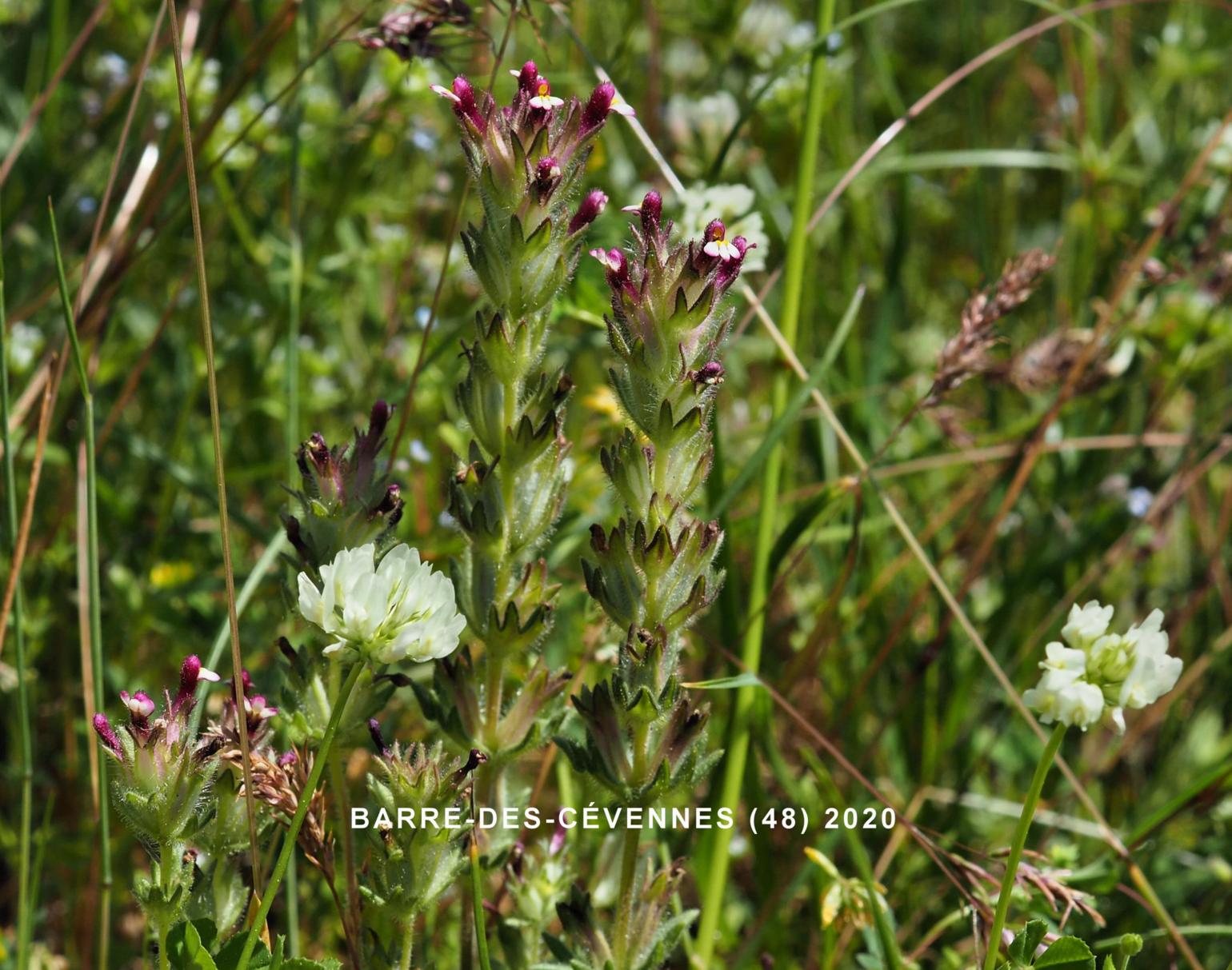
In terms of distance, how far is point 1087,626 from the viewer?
1.34 m

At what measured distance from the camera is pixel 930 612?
2932 millimetres

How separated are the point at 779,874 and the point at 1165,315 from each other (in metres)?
1.63

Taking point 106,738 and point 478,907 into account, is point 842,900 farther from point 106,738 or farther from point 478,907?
point 106,738

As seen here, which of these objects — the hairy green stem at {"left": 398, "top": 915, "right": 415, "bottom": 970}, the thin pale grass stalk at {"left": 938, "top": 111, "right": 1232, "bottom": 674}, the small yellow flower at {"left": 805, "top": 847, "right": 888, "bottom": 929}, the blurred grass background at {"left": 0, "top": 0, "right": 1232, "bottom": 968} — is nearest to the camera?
the hairy green stem at {"left": 398, "top": 915, "right": 415, "bottom": 970}

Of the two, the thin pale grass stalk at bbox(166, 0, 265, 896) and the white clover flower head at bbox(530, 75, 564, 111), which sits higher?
the white clover flower head at bbox(530, 75, 564, 111)

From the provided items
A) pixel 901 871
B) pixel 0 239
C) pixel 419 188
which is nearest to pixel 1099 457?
pixel 901 871

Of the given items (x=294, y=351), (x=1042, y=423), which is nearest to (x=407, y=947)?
(x=294, y=351)

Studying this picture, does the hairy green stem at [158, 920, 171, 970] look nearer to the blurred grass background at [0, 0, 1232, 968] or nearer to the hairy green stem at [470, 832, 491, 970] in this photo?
the hairy green stem at [470, 832, 491, 970]

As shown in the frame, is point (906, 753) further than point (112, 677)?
Yes

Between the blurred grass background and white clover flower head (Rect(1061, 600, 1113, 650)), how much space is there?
0.59m

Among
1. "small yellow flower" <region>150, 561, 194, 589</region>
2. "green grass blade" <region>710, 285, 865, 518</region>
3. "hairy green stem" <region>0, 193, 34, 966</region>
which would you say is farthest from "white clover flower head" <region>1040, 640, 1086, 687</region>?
"small yellow flower" <region>150, 561, 194, 589</region>

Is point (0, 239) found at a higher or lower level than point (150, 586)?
higher

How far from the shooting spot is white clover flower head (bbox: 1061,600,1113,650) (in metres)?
1.33

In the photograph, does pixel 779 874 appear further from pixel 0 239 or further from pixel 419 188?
pixel 419 188
